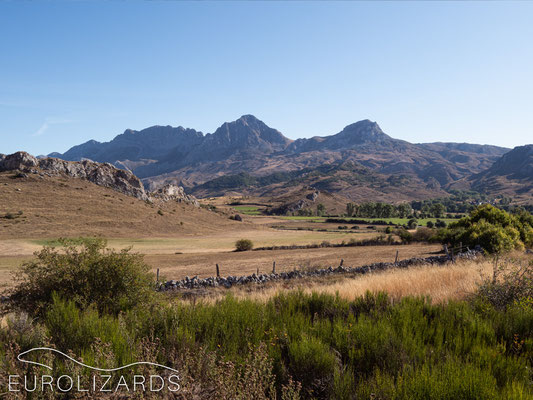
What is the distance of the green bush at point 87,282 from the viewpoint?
901 cm

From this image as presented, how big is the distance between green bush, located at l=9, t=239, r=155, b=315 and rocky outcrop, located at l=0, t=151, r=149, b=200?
87733 mm

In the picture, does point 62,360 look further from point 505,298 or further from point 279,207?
point 279,207

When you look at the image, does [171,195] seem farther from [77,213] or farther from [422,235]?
[422,235]

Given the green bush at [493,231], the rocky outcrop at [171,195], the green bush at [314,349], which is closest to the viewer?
the green bush at [314,349]

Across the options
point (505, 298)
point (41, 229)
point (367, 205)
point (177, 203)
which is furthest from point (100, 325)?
point (367, 205)

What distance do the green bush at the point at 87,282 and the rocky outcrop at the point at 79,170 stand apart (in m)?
87.7

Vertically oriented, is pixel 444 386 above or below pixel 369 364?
above

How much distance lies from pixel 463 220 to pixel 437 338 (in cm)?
3718

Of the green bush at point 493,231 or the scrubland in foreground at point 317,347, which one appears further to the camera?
the green bush at point 493,231

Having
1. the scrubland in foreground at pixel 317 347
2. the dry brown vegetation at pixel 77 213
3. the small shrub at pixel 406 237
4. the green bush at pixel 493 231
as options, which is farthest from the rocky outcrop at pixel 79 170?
the scrubland in foreground at pixel 317 347

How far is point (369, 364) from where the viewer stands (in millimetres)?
4719

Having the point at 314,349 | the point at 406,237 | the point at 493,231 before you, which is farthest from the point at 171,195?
the point at 314,349

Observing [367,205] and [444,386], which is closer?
[444,386]

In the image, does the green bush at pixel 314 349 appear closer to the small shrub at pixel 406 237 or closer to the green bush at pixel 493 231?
the green bush at pixel 493 231
